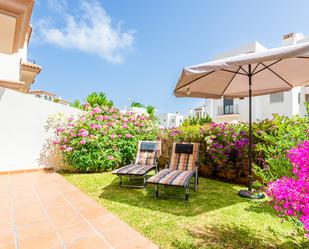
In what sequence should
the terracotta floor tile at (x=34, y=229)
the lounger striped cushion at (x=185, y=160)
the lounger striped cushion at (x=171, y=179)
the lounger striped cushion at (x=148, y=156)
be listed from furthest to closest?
the lounger striped cushion at (x=148, y=156), the lounger striped cushion at (x=185, y=160), the lounger striped cushion at (x=171, y=179), the terracotta floor tile at (x=34, y=229)

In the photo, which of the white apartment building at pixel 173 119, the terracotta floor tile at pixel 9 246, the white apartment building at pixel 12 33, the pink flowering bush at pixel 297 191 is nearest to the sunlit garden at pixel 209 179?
the pink flowering bush at pixel 297 191

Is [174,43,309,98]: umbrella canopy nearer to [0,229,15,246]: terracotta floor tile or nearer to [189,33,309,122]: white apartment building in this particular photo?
[0,229,15,246]: terracotta floor tile

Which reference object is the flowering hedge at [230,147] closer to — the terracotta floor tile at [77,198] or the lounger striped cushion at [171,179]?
the lounger striped cushion at [171,179]

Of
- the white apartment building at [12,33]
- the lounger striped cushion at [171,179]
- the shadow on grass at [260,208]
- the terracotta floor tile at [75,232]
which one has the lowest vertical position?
the terracotta floor tile at [75,232]

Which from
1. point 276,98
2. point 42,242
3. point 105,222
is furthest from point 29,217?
point 276,98

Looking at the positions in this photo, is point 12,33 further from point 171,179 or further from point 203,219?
point 203,219

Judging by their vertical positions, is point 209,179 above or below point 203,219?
above

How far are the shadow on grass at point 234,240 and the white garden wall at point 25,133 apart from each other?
247 inches

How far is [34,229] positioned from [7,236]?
0.32 meters

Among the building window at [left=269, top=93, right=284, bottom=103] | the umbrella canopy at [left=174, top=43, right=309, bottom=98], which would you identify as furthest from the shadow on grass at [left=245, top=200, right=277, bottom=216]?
the building window at [left=269, top=93, right=284, bottom=103]

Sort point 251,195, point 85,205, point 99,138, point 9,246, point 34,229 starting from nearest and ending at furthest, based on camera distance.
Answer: point 9,246 < point 34,229 < point 85,205 < point 251,195 < point 99,138

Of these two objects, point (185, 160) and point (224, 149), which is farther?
point (224, 149)

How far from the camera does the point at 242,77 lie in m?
5.12

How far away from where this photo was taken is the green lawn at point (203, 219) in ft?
8.57
